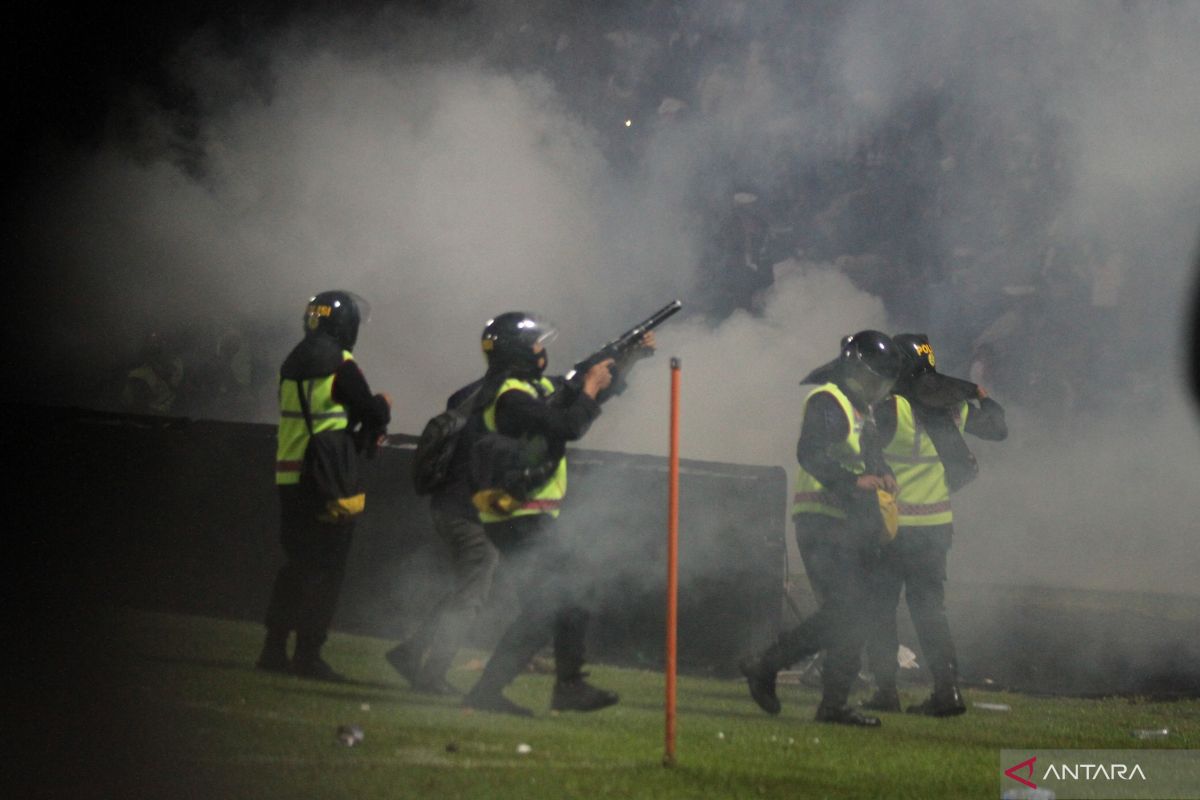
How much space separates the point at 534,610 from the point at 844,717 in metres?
1.47

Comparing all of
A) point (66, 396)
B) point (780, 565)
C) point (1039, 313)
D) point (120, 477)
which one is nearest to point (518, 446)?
point (780, 565)

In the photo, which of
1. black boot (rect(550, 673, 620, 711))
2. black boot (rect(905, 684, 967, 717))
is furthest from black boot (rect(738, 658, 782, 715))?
black boot (rect(550, 673, 620, 711))

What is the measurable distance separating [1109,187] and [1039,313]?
3.73 ft

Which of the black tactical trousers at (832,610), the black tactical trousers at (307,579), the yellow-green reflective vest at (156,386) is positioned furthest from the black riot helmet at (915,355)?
the yellow-green reflective vest at (156,386)

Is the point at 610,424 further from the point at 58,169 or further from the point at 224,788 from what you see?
the point at 224,788

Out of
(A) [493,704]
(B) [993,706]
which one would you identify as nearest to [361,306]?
(A) [493,704]

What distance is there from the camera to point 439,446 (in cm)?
586

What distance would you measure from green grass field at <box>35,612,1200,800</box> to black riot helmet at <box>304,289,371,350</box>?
1.46m

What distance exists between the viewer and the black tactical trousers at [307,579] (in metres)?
6.07

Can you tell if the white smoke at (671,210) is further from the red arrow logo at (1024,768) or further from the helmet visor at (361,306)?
the red arrow logo at (1024,768)

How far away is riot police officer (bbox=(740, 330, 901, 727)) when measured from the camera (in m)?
5.88

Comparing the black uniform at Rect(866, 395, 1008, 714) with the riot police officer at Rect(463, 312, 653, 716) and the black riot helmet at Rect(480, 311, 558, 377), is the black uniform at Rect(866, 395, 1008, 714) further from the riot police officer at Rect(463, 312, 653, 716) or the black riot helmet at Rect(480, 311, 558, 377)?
the black riot helmet at Rect(480, 311, 558, 377)

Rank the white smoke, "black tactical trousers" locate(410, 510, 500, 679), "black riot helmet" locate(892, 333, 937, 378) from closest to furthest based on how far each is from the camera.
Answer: "black tactical trousers" locate(410, 510, 500, 679)
"black riot helmet" locate(892, 333, 937, 378)
the white smoke

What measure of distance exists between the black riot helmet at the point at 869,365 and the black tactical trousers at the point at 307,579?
2221mm
